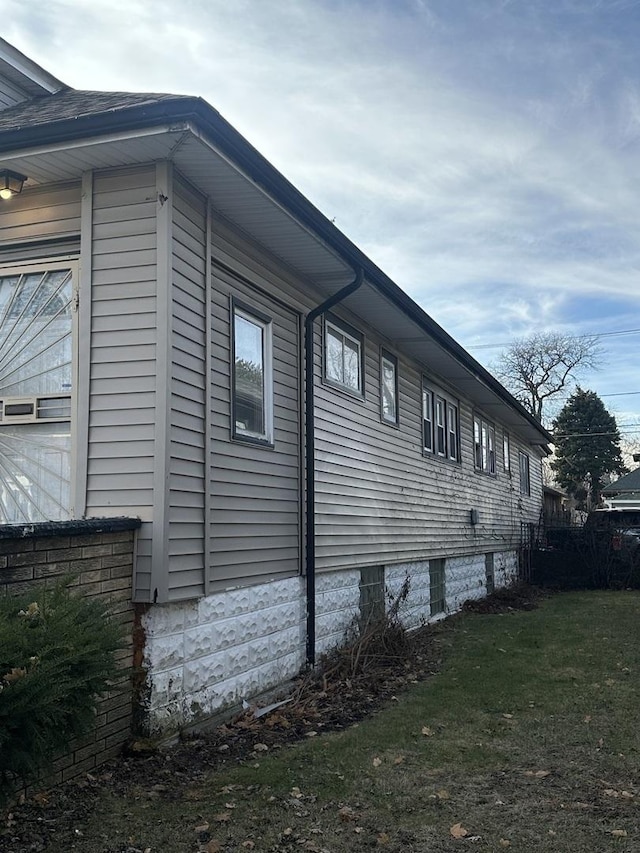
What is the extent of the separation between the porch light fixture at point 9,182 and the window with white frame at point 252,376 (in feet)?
6.48

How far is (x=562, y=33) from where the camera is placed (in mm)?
11703

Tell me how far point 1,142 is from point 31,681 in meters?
3.79

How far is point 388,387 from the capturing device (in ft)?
38.0

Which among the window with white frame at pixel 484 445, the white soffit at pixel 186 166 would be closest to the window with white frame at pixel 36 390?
the white soffit at pixel 186 166

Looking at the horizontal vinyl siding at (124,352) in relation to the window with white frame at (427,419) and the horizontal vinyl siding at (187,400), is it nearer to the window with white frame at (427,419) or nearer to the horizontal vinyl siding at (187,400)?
the horizontal vinyl siding at (187,400)

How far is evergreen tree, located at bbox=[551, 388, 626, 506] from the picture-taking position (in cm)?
4812

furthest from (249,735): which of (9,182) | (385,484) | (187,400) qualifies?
(385,484)

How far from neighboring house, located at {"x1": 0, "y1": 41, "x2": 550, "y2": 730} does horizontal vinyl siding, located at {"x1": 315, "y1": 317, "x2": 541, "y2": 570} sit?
10 centimetres

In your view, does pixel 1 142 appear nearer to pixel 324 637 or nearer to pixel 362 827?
pixel 362 827

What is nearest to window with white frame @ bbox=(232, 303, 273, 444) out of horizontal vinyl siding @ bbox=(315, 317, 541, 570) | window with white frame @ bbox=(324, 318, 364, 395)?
horizontal vinyl siding @ bbox=(315, 317, 541, 570)

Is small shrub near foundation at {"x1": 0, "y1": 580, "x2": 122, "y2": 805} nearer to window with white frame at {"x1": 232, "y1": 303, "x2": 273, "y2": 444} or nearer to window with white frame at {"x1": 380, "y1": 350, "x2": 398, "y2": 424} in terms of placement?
window with white frame at {"x1": 232, "y1": 303, "x2": 273, "y2": 444}

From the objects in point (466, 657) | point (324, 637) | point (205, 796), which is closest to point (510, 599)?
point (466, 657)

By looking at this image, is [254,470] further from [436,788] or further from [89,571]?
[436,788]

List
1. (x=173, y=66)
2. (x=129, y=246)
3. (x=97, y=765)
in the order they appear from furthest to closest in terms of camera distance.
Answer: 1. (x=173, y=66)
2. (x=129, y=246)
3. (x=97, y=765)
